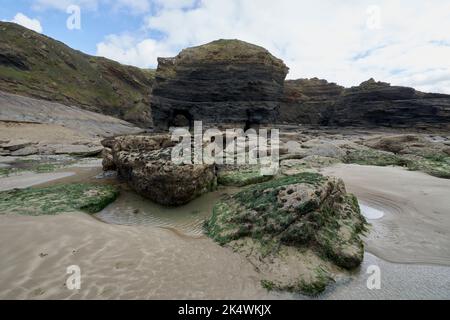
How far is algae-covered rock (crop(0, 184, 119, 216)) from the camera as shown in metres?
6.52

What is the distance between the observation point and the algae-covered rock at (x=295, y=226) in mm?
4480

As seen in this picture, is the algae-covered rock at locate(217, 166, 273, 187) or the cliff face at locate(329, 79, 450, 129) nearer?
the algae-covered rock at locate(217, 166, 273, 187)

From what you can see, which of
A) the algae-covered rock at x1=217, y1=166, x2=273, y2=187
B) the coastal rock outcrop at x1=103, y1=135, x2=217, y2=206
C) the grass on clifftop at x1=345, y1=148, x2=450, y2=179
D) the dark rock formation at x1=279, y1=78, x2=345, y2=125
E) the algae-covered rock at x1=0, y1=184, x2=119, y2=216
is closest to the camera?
the algae-covered rock at x1=0, y1=184, x2=119, y2=216

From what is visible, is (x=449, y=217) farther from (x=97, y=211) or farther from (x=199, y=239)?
(x=97, y=211)

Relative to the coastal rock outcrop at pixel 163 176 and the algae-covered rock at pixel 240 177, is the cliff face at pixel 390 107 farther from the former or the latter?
the coastal rock outcrop at pixel 163 176

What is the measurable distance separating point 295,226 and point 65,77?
69597 mm

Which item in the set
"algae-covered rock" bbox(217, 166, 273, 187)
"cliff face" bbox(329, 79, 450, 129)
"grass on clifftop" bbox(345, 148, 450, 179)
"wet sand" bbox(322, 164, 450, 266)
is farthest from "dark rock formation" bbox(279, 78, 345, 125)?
"algae-covered rock" bbox(217, 166, 273, 187)

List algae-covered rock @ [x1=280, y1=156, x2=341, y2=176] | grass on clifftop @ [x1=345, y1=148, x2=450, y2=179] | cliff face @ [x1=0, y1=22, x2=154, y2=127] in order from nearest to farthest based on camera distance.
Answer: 1. grass on clifftop @ [x1=345, y1=148, x2=450, y2=179]
2. algae-covered rock @ [x1=280, y1=156, x2=341, y2=176]
3. cliff face @ [x1=0, y1=22, x2=154, y2=127]

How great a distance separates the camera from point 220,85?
4584cm

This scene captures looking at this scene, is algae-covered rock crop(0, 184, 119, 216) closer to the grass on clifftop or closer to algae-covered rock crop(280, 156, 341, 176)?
algae-covered rock crop(280, 156, 341, 176)

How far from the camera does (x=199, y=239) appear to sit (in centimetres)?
544

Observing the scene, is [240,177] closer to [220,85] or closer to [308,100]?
[220,85]

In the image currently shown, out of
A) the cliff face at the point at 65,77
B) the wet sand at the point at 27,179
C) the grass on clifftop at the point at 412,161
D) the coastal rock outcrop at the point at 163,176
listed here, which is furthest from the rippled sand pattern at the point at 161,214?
the cliff face at the point at 65,77

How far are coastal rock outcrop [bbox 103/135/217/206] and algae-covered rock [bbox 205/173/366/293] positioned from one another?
5.35ft
